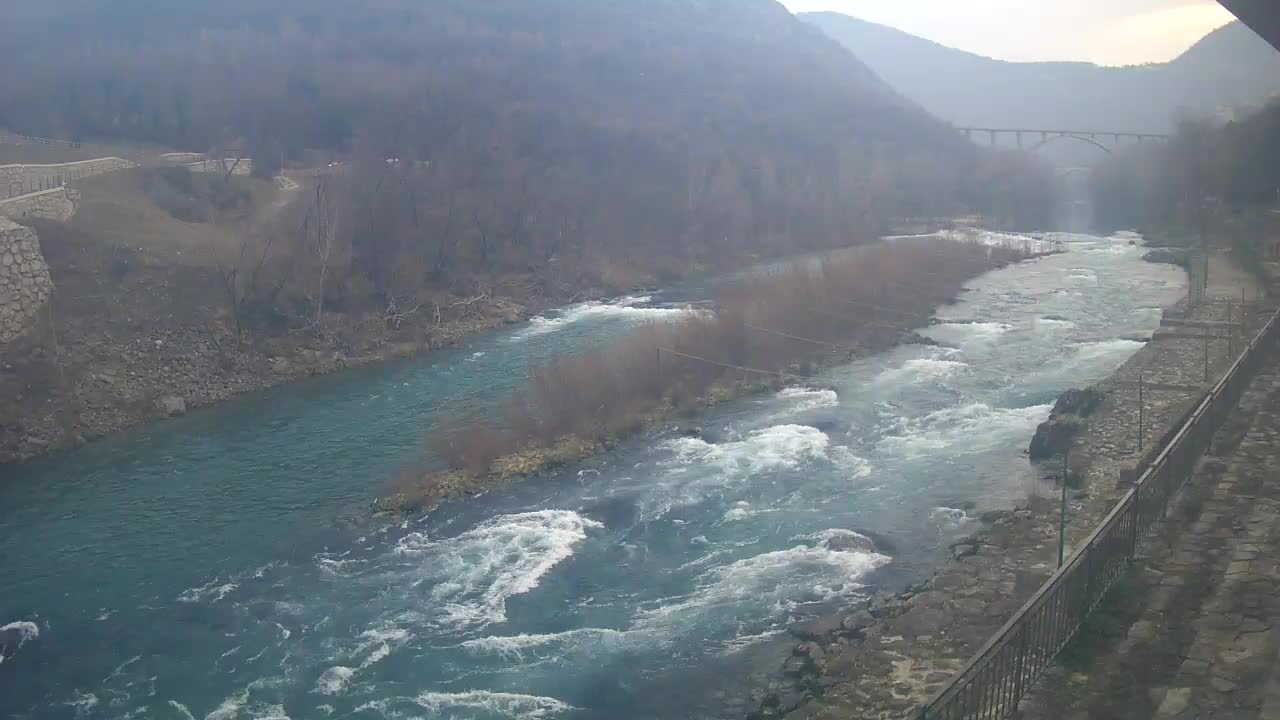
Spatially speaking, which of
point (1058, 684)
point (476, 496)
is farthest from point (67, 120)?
point (1058, 684)

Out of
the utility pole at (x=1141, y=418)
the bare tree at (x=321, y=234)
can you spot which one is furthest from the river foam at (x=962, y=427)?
the bare tree at (x=321, y=234)

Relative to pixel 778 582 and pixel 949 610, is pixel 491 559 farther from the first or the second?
pixel 949 610

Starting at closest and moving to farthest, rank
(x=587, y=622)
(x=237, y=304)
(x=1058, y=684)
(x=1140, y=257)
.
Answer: (x=1058, y=684) < (x=587, y=622) < (x=237, y=304) < (x=1140, y=257)

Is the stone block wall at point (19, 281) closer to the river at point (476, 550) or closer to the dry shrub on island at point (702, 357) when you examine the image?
the river at point (476, 550)

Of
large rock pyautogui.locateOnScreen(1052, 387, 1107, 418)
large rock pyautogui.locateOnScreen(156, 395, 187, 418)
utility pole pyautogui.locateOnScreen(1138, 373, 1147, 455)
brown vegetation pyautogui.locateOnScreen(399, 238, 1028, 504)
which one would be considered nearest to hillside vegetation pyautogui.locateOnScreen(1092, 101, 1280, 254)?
brown vegetation pyautogui.locateOnScreen(399, 238, 1028, 504)

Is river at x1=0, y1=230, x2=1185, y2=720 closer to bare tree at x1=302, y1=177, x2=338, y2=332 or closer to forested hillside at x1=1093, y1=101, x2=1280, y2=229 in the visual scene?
bare tree at x1=302, y1=177, x2=338, y2=332

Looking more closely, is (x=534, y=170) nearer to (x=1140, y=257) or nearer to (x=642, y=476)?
(x=1140, y=257)
